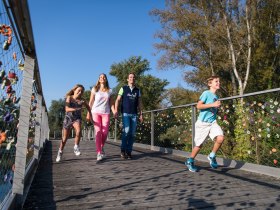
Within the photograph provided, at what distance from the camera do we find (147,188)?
382 centimetres

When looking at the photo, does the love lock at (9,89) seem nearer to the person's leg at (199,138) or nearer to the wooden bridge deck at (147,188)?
the wooden bridge deck at (147,188)

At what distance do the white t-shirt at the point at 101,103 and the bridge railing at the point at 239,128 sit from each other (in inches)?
73.8

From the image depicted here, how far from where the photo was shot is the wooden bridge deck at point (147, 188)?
3.14m

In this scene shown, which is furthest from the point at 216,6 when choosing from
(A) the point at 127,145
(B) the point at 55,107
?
(B) the point at 55,107

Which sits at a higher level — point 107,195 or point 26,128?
point 26,128

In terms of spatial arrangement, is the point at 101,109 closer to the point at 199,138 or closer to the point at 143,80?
the point at 199,138

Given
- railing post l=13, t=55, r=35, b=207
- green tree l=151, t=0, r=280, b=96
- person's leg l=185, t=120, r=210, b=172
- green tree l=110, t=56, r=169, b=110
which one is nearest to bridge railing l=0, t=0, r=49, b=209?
railing post l=13, t=55, r=35, b=207

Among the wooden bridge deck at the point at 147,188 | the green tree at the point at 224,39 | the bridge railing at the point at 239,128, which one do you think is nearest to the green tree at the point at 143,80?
the green tree at the point at 224,39

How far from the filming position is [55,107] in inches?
3558

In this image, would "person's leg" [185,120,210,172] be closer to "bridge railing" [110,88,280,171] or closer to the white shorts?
the white shorts

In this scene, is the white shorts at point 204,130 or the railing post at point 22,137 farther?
the white shorts at point 204,130

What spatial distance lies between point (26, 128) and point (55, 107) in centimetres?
9002

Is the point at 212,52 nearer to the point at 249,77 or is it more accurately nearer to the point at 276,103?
the point at 249,77

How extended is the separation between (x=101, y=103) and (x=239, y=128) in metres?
2.67
